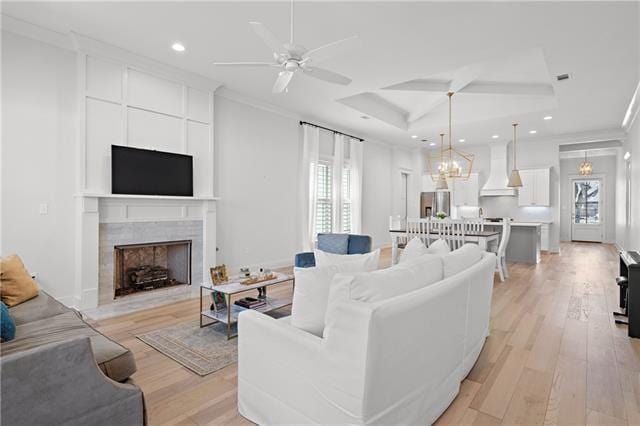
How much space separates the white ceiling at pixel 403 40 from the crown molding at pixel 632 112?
10 cm

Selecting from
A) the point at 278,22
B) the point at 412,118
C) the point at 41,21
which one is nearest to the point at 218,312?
the point at 278,22

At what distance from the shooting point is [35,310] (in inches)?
94.8

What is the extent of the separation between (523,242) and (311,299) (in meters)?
6.63

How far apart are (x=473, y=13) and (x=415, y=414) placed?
3449mm

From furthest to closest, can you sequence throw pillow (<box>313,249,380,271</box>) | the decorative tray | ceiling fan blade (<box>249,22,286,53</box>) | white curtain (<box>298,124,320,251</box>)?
white curtain (<box>298,124,320,251</box>) → the decorative tray → ceiling fan blade (<box>249,22,286,53</box>) → throw pillow (<box>313,249,380,271</box>)

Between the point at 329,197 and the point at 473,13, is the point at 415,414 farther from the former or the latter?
the point at 329,197

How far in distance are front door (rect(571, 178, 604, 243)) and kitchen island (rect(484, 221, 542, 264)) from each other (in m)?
6.02

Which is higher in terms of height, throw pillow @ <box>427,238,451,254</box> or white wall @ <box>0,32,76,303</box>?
white wall @ <box>0,32,76,303</box>

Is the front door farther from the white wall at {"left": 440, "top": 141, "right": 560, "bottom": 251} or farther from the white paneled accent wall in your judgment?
the white paneled accent wall

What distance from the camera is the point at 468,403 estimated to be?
2004 millimetres

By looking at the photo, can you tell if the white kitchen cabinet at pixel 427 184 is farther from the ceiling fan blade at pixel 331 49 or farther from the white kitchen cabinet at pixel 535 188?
the ceiling fan blade at pixel 331 49

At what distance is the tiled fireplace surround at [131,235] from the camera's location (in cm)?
373

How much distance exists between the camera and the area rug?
2.52 meters

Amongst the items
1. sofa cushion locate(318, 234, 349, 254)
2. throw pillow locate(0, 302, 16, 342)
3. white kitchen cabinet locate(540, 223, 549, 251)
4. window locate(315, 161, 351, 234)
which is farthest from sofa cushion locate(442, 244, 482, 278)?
white kitchen cabinet locate(540, 223, 549, 251)
